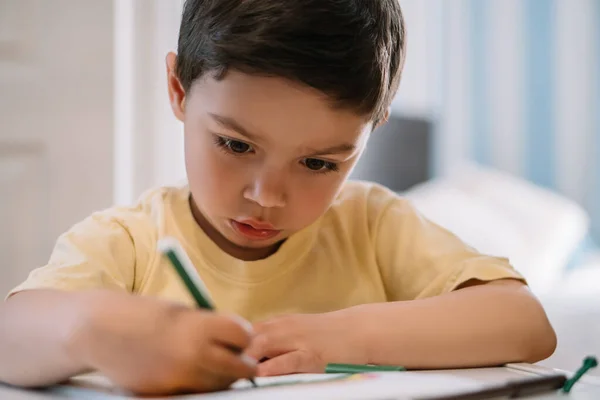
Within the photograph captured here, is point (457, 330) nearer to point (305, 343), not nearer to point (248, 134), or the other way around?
point (305, 343)

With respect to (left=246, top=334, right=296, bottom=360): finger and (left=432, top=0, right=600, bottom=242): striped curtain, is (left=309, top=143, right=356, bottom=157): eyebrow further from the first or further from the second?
(left=432, top=0, right=600, bottom=242): striped curtain

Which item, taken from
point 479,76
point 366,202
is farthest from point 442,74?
point 366,202

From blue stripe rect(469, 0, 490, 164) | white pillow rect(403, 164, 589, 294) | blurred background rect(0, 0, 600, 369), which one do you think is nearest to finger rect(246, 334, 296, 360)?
blurred background rect(0, 0, 600, 369)

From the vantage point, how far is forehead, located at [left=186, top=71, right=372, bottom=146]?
26.6 inches

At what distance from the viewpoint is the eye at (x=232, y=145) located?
0.71 meters

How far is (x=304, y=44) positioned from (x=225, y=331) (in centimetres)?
28

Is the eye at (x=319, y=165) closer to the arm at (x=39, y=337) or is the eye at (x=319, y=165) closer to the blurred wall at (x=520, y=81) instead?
the arm at (x=39, y=337)

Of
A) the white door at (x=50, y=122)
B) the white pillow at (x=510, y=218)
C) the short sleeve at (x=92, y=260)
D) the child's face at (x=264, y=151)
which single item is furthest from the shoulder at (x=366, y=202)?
the white pillow at (x=510, y=218)

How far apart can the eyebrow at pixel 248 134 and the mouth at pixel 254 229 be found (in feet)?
0.31

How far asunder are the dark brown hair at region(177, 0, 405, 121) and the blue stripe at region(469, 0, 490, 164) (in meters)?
2.11

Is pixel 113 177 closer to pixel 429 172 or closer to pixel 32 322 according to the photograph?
pixel 32 322

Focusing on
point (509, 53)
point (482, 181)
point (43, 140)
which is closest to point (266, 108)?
point (43, 140)

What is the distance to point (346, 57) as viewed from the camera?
70 centimetres

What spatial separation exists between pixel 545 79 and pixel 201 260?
2.21 meters
